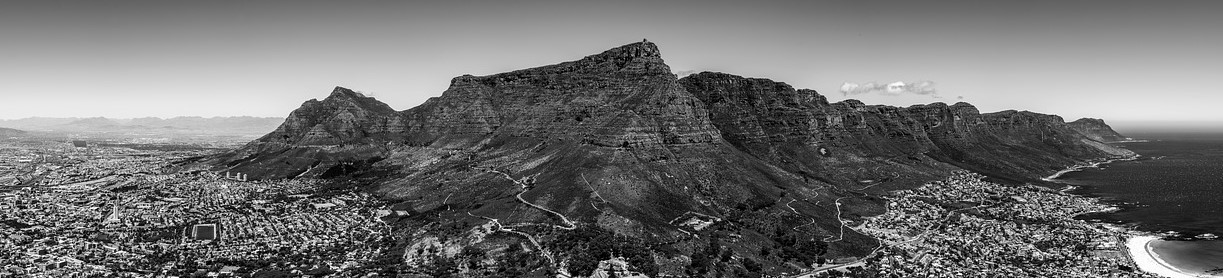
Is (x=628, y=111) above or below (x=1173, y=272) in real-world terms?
above

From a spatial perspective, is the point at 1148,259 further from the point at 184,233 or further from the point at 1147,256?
the point at 184,233

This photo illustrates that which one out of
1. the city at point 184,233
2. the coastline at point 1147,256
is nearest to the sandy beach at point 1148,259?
the coastline at point 1147,256

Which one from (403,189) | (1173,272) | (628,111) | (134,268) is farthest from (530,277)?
(1173,272)

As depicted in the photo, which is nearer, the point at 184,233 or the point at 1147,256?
the point at 1147,256

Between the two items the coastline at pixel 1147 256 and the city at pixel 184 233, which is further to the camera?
the coastline at pixel 1147 256

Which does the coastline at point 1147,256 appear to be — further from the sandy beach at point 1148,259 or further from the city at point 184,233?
the city at point 184,233

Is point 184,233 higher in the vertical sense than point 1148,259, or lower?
higher

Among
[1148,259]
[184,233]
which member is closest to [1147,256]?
[1148,259]

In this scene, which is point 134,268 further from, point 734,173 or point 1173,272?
point 1173,272
